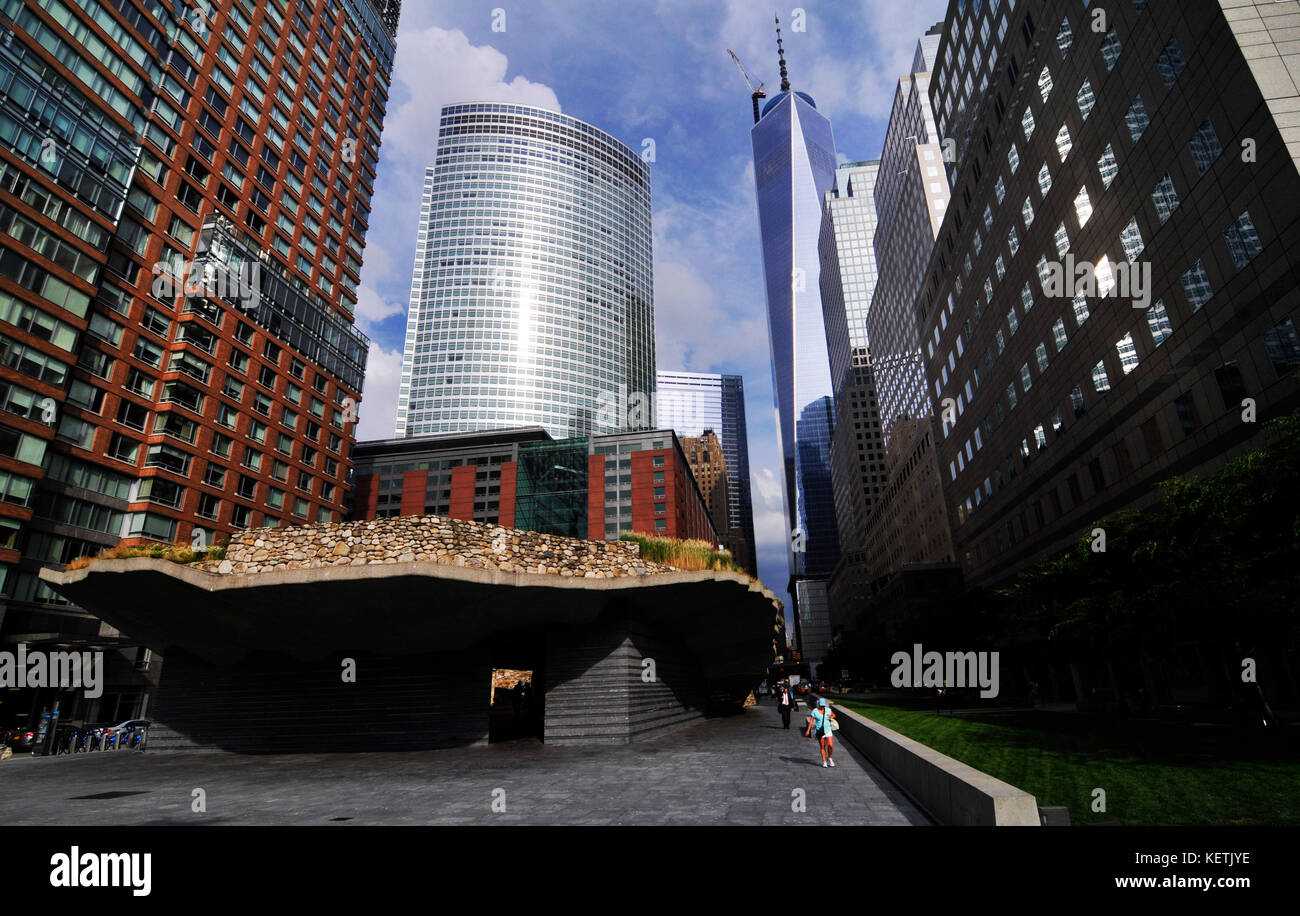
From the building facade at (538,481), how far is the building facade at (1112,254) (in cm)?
5912

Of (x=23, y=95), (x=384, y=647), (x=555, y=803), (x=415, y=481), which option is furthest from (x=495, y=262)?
(x=555, y=803)

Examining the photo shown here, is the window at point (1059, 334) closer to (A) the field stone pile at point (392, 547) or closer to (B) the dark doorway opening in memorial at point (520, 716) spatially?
(A) the field stone pile at point (392, 547)

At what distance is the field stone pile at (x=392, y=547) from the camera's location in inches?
701

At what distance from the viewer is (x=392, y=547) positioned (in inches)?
701

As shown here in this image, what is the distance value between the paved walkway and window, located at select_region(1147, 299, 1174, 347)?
26068mm

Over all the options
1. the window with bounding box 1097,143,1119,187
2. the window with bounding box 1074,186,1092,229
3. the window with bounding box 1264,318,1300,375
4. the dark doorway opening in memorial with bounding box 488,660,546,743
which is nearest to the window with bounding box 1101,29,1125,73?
the window with bounding box 1097,143,1119,187

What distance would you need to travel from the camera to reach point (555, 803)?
10.2 metres

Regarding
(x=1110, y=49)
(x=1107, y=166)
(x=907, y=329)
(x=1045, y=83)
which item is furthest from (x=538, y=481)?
(x=1110, y=49)

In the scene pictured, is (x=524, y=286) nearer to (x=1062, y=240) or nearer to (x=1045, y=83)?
(x=1045, y=83)

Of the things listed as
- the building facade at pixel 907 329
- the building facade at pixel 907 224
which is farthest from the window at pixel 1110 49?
the building facade at pixel 907 329

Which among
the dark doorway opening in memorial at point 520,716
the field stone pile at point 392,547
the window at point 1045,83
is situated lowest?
the dark doorway opening in memorial at point 520,716

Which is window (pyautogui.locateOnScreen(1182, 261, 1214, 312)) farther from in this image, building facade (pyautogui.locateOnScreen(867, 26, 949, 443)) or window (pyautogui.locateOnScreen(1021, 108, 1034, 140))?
building facade (pyautogui.locateOnScreen(867, 26, 949, 443))
